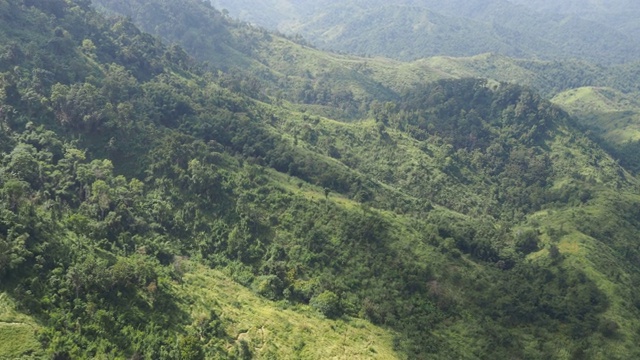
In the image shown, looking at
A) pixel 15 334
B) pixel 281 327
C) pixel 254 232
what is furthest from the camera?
pixel 254 232

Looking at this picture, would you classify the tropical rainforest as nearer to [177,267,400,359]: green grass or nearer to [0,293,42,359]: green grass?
[0,293,42,359]: green grass

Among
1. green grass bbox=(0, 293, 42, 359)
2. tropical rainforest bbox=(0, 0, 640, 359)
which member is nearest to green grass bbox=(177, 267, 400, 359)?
tropical rainforest bbox=(0, 0, 640, 359)

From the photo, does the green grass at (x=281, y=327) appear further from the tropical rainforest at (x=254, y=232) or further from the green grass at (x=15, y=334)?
the green grass at (x=15, y=334)

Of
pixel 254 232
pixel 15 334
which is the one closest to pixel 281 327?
pixel 254 232

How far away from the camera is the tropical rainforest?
161ft

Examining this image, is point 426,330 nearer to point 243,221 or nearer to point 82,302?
point 243,221

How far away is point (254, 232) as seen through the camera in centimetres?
7662

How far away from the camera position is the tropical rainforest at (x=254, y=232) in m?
49.1

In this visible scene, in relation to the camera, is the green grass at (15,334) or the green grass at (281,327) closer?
the green grass at (15,334)

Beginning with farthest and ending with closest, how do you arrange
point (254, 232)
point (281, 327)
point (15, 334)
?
point (254, 232) → point (281, 327) → point (15, 334)

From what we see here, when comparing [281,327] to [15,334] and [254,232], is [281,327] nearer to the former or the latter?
[254,232]

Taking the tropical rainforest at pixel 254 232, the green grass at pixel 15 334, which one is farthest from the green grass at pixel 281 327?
the green grass at pixel 15 334

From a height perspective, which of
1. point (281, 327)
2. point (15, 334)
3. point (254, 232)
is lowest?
point (281, 327)

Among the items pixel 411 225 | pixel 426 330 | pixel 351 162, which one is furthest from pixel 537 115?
pixel 426 330
